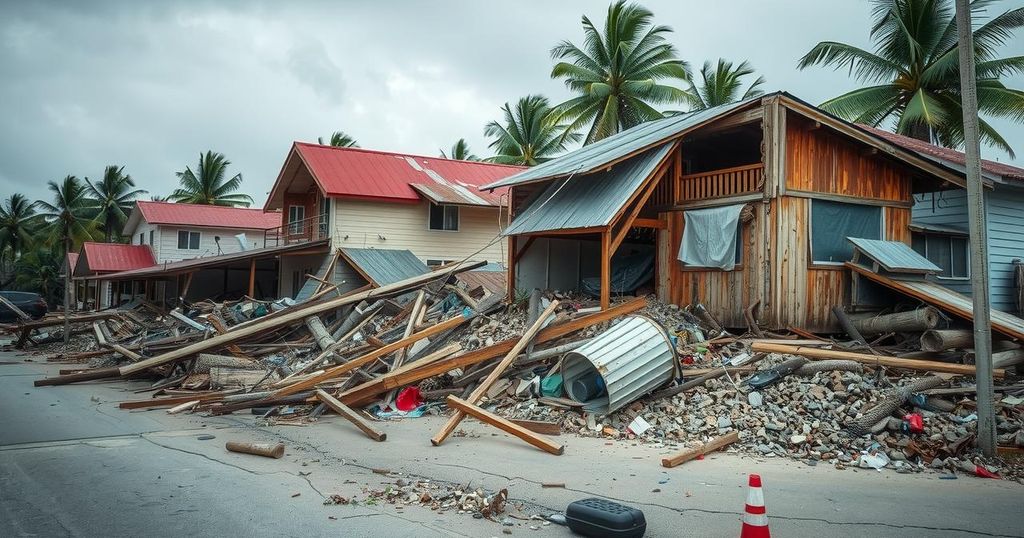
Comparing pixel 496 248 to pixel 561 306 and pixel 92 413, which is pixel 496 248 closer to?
pixel 561 306

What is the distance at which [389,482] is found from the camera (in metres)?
7.39

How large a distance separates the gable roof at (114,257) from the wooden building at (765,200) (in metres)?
30.8

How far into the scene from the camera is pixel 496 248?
98.5 feet

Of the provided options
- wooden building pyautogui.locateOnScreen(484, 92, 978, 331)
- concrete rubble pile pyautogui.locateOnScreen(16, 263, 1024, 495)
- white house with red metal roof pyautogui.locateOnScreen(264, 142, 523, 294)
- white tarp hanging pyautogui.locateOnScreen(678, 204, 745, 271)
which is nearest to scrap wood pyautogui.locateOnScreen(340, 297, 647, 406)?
concrete rubble pile pyautogui.locateOnScreen(16, 263, 1024, 495)

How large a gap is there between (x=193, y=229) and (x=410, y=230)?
726 inches

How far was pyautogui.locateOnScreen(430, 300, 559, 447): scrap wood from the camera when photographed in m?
9.46

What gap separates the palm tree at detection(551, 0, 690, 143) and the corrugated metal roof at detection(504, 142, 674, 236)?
13519 mm

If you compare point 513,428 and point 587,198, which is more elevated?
point 587,198

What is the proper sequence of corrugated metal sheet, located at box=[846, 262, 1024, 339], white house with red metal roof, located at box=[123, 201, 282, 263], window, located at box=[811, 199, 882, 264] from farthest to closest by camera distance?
white house with red metal roof, located at box=[123, 201, 282, 263] → window, located at box=[811, 199, 882, 264] → corrugated metal sheet, located at box=[846, 262, 1024, 339]

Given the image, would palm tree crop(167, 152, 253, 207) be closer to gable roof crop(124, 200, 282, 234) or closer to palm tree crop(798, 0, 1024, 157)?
gable roof crop(124, 200, 282, 234)

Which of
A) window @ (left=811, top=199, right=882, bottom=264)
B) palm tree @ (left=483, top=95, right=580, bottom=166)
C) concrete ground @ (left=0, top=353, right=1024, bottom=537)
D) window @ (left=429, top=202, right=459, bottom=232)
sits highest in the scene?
palm tree @ (left=483, top=95, right=580, bottom=166)

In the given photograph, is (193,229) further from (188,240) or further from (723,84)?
(723,84)

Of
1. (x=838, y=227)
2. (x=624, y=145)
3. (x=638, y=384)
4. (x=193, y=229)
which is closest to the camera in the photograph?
(x=638, y=384)

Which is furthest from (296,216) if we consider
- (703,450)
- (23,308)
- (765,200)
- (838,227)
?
(703,450)
